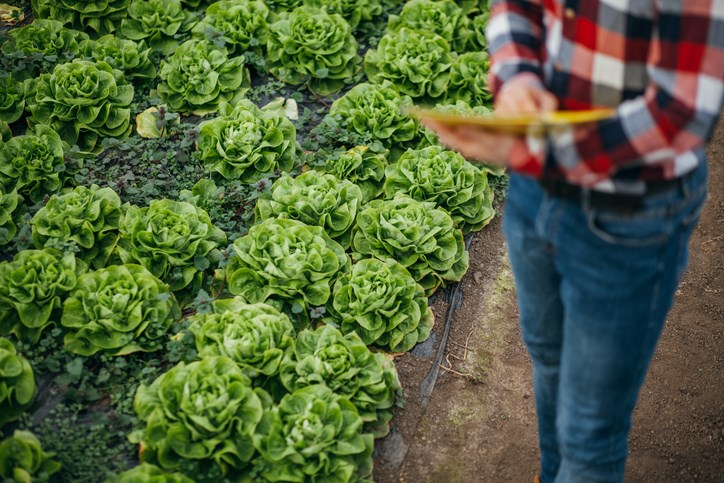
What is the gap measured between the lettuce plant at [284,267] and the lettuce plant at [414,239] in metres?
0.26

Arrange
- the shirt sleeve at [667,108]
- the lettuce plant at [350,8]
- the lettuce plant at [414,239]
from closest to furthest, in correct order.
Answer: the shirt sleeve at [667,108] → the lettuce plant at [414,239] → the lettuce plant at [350,8]

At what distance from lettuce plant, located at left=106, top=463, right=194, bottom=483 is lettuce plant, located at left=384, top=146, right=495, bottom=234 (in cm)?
173

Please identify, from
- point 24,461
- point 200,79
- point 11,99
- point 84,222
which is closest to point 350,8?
point 200,79

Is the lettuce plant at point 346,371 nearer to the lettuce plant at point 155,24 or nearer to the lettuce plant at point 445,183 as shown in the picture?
the lettuce plant at point 445,183

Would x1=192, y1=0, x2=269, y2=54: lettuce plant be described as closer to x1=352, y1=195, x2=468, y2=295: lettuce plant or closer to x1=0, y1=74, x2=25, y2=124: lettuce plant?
x1=0, y1=74, x2=25, y2=124: lettuce plant

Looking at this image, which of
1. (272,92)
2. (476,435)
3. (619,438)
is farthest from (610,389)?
(272,92)

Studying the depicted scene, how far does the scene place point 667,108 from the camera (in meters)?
1.42

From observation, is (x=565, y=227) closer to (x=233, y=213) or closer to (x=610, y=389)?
(x=610, y=389)

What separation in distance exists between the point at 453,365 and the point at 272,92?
1918 mm

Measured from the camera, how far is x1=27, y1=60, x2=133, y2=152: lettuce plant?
366cm

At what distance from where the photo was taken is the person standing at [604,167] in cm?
143

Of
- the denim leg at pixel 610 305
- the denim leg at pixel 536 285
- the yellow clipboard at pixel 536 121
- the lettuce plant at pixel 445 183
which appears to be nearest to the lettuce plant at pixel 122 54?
the lettuce plant at pixel 445 183

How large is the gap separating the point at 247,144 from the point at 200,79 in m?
0.65

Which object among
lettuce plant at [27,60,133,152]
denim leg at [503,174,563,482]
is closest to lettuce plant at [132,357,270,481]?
denim leg at [503,174,563,482]
